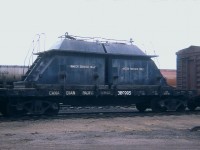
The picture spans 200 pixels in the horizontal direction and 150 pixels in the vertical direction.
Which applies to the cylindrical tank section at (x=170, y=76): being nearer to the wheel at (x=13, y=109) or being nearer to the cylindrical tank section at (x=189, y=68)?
the cylindrical tank section at (x=189, y=68)

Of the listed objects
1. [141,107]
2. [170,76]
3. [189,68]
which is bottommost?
[141,107]

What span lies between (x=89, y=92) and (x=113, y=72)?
2081 millimetres

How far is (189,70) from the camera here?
19938 mm

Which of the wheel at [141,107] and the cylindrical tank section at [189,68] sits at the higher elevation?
the cylindrical tank section at [189,68]

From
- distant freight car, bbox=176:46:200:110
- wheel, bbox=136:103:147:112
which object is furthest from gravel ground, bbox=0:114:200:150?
distant freight car, bbox=176:46:200:110

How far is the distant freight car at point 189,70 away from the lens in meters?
19.2

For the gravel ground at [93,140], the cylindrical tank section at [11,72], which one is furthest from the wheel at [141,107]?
the cylindrical tank section at [11,72]

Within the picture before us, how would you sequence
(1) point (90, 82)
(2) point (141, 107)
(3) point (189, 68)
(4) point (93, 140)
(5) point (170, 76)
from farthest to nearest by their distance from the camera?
(5) point (170, 76), (3) point (189, 68), (2) point (141, 107), (1) point (90, 82), (4) point (93, 140)

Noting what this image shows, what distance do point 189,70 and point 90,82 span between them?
21.7 ft

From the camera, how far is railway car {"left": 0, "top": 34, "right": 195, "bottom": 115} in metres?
15.6

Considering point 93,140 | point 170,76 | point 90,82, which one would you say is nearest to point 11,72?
point 90,82

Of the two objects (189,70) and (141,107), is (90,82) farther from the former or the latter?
(189,70)

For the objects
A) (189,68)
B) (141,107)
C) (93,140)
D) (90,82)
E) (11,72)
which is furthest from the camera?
(11,72)

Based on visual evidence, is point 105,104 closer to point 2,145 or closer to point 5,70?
point 5,70
